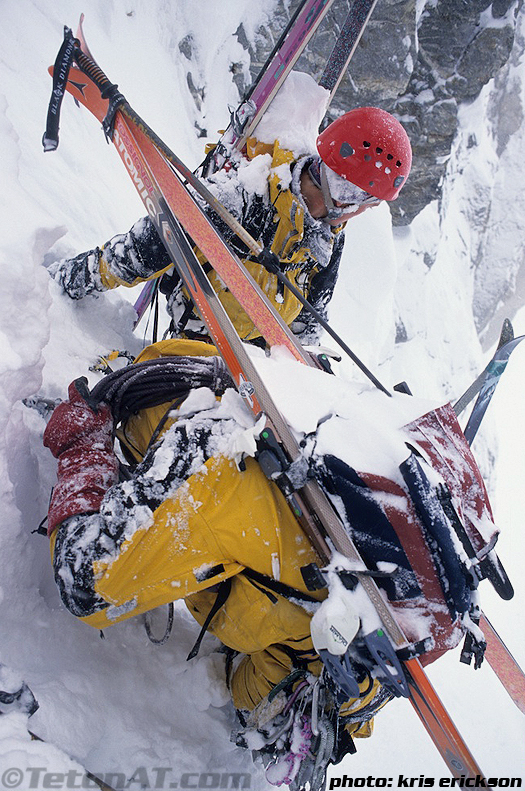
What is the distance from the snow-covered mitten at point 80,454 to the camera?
125cm

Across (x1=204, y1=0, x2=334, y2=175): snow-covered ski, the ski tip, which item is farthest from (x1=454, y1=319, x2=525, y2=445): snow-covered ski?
(x1=204, y1=0, x2=334, y2=175): snow-covered ski

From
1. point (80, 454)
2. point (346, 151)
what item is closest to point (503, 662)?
point (80, 454)

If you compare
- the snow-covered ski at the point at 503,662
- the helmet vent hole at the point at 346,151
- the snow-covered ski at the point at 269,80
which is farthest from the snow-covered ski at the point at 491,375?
the snow-covered ski at the point at 269,80

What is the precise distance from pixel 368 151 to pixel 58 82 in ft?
5.39

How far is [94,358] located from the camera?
7.45 ft

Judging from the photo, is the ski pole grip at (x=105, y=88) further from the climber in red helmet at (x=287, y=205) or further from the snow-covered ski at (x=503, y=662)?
the snow-covered ski at (x=503, y=662)

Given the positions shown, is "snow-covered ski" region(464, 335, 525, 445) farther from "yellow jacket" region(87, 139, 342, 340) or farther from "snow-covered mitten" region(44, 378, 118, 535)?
"snow-covered mitten" region(44, 378, 118, 535)

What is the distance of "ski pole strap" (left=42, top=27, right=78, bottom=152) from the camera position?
2461 mm

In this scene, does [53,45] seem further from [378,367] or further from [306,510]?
[378,367]

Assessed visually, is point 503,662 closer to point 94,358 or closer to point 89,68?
point 94,358

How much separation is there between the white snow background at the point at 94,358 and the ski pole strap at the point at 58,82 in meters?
0.23

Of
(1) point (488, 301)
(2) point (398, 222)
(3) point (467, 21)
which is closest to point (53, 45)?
(3) point (467, 21)

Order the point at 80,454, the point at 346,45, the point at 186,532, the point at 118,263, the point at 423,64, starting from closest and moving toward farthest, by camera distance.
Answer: the point at 186,532 → the point at 80,454 → the point at 118,263 → the point at 346,45 → the point at 423,64

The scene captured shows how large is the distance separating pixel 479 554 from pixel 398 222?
34.1 ft
